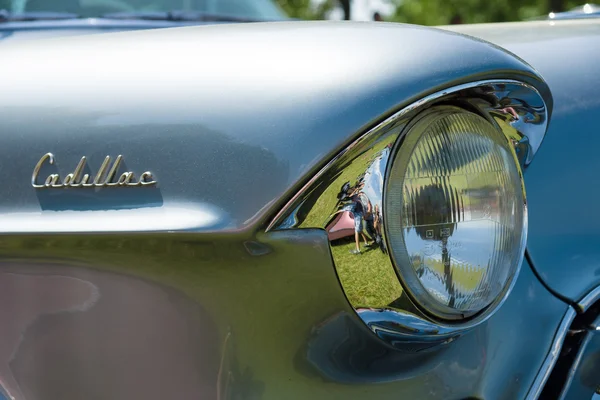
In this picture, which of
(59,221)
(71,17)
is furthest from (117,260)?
(71,17)

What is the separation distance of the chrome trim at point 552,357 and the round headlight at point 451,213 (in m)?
0.21

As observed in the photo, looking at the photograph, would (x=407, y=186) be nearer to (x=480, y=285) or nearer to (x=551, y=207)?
(x=480, y=285)

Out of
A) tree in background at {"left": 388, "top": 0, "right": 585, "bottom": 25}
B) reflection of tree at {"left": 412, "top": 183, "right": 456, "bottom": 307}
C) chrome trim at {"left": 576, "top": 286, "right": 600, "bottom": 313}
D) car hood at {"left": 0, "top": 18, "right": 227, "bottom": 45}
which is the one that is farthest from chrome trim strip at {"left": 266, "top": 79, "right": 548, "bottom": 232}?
tree in background at {"left": 388, "top": 0, "right": 585, "bottom": 25}

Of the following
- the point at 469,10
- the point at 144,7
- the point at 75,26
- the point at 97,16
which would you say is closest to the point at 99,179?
the point at 75,26

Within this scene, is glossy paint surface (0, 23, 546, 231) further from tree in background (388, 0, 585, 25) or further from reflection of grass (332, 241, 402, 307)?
tree in background (388, 0, 585, 25)

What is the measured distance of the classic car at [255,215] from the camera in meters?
1.09

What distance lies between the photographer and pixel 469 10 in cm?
2200

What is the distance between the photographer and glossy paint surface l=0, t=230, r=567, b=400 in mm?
1096

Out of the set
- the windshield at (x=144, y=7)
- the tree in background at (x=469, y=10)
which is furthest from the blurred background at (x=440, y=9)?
the windshield at (x=144, y=7)

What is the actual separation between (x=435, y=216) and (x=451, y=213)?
25 mm

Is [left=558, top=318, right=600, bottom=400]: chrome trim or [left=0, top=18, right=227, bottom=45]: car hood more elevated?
[left=0, top=18, right=227, bottom=45]: car hood

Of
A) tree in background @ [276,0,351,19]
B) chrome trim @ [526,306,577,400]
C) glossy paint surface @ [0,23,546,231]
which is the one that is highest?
glossy paint surface @ [0,23,546,231]

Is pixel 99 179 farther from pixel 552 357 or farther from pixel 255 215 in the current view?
pixel 552 357

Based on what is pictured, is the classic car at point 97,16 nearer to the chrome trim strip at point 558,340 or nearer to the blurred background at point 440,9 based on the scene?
the chrome trim strip at point 558,340
